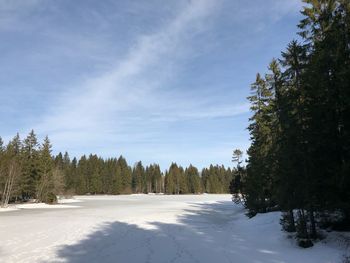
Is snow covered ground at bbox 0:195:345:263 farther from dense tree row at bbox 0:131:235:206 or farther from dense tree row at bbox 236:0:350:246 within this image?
Result: dense tree row at bbox 0:131:235:206

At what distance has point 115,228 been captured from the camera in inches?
945

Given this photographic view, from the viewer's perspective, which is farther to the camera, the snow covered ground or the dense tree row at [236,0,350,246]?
the dense tree row at [236,0,350,246]

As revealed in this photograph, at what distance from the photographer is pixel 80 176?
409 ft

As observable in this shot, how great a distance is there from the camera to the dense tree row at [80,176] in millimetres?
62981

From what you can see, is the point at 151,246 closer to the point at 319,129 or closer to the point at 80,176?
the point at 319,129

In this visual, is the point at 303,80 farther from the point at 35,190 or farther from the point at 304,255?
the point at 35,190

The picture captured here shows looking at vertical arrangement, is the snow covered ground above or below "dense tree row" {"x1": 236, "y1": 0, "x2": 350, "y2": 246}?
below

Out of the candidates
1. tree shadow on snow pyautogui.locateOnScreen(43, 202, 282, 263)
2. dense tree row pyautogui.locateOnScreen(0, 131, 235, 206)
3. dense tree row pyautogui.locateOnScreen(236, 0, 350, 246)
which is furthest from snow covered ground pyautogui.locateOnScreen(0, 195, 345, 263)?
dense tree row pyautogui.locateOnScreen(0, 131, 235, 206)

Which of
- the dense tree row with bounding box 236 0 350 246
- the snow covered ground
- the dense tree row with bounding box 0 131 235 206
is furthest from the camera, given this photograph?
the dense tree row with bounding box 0 131 235 206

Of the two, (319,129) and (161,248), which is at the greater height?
(319,129)

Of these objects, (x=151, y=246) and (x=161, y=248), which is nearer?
(x=161, y=248)

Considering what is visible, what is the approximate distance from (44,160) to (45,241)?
182ft

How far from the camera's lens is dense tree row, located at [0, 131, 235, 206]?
207 feet

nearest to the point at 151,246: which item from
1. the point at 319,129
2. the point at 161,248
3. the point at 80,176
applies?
the point at 161,248
